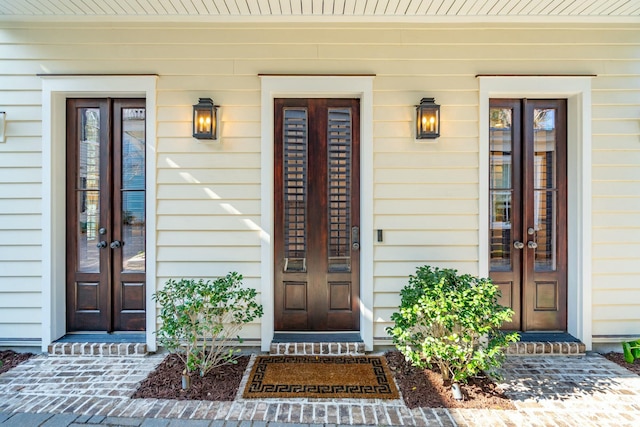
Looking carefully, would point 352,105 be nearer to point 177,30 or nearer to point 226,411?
point 177,30

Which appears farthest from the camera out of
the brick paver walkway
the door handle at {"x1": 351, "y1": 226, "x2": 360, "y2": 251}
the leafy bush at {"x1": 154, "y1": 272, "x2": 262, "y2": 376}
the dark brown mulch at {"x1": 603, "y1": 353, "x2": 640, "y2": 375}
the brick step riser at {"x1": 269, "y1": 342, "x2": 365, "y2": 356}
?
the door handle at {"x1": 351, "y1": 226, "x2": 360, "y2": 251}

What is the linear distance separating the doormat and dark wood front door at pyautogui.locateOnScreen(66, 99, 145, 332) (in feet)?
4.76

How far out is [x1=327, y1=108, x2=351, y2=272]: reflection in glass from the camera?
327 centimetres

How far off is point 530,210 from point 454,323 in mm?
1625

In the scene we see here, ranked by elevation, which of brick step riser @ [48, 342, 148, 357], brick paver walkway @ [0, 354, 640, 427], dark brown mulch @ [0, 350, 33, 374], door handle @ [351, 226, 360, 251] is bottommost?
brick paver walkway @ [0, 354, 640, 427]

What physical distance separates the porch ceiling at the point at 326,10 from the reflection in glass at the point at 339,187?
0.88 m

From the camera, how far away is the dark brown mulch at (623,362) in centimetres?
286

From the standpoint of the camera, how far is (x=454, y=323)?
97.2 inches

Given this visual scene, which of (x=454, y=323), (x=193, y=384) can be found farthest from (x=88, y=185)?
(x=454, y=323)

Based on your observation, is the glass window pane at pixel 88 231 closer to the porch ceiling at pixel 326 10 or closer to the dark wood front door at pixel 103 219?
the dark wood front door at pixel 103 219

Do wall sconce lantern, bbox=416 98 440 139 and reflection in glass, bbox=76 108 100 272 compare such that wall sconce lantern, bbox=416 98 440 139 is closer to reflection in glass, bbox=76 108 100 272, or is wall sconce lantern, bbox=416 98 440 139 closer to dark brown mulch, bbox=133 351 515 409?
dark brown mulch, bbox=133 351 515 409

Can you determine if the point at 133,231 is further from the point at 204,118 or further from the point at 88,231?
the point at 204,118

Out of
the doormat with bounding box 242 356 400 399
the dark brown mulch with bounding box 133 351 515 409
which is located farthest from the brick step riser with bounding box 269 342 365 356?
the dark brown mulch with bounding box 133 351 515 409

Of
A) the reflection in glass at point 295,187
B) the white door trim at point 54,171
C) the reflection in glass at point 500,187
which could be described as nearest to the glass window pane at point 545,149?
the reflection in glass at point 500,187
